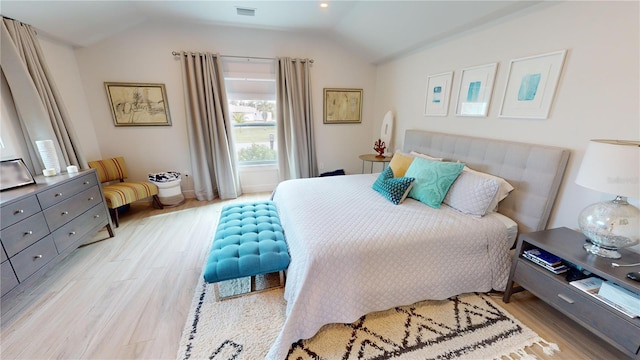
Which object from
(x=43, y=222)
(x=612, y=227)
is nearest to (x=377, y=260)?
(x=612, y=227)

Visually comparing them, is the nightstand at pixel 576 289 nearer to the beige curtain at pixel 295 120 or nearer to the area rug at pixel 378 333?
the area rug at pixel 378 333

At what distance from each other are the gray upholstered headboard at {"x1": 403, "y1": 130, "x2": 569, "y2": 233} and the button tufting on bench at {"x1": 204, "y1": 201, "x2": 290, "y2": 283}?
189cm

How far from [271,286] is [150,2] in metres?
3.27

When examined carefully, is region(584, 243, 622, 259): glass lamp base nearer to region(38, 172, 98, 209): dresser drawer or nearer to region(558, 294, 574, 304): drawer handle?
region(558, 294, 574, 304): drawer handle

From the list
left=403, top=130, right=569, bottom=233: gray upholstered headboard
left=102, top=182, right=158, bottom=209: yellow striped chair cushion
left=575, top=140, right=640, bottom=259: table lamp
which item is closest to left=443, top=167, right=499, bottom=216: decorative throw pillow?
left=403, top=130, right=569, bottom=233: gray upholstered headboard

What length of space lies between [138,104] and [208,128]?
0.93m

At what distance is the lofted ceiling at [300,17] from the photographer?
6.79ft

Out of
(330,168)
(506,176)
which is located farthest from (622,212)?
(330,168)

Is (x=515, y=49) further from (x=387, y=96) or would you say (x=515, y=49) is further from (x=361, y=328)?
(x=361, y=328)

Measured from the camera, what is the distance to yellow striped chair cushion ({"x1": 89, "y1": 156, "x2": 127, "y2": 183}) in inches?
117

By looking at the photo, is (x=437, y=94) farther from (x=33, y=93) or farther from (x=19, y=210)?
(x=33, y=93)

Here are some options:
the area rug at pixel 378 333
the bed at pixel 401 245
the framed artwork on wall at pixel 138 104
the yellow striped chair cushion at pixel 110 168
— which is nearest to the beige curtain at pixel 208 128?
the framed artwork on wall at pixel 138 104

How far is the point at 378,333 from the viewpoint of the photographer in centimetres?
147

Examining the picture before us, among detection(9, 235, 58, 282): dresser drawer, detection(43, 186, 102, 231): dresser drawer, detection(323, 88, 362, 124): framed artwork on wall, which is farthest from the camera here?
detection(323, 88, 362, 124): framed artwork on wall
